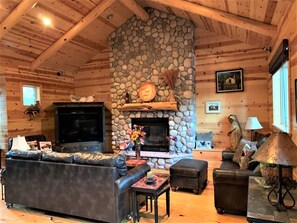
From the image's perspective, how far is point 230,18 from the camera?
3828mm

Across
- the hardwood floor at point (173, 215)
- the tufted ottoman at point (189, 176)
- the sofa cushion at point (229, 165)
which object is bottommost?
the hardwood floor at point (173, 215)

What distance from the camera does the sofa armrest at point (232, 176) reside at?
296cm

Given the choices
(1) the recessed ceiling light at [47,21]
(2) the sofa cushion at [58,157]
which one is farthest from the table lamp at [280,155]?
(1) the recessed ceiling light at [47,21]

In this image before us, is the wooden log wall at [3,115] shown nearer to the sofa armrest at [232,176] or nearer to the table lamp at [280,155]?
the sofa armrest at [232,176]

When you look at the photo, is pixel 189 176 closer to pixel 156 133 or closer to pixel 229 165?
pixel 229 165

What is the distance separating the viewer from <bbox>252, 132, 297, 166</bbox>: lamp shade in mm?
1754

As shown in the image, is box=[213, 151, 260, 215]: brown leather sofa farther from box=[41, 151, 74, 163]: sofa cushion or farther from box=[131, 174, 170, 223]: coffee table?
box=[41, 151, 74, 163]: sofa cushion

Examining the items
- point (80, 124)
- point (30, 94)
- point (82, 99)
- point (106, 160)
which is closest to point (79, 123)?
point (80, 124)

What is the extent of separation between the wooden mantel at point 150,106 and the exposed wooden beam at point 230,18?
222 cm

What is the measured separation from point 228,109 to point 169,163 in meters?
1.98

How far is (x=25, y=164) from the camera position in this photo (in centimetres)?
329

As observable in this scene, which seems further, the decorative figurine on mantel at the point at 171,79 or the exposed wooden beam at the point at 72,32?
the decorative figurine on mantel at the point at 171,79

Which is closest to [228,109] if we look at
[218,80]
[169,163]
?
[218,80]

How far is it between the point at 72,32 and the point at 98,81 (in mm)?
2046
